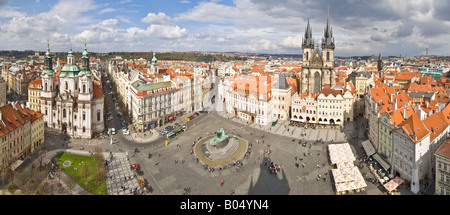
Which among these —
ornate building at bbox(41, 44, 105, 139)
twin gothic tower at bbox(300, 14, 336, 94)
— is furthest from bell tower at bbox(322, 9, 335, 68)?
ornate building at bbox(41, 44, 105, 139)

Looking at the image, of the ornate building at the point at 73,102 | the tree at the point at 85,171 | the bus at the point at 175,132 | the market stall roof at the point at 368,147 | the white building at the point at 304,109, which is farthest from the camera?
the white building at the point at 304,109

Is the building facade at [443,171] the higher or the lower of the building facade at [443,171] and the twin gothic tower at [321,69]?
the lower

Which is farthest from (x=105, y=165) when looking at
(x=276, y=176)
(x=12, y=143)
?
(x=276, y=176)

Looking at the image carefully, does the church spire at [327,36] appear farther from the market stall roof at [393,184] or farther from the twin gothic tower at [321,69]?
the market stall roof at [393,184]

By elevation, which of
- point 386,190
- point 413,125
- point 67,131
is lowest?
point 386,190

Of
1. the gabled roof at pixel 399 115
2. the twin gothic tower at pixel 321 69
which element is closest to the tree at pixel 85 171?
the gabled roof at pixel 399 115

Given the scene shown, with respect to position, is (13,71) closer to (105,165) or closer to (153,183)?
(105,165)

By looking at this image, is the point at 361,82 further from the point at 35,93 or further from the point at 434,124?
the point at 35,93
